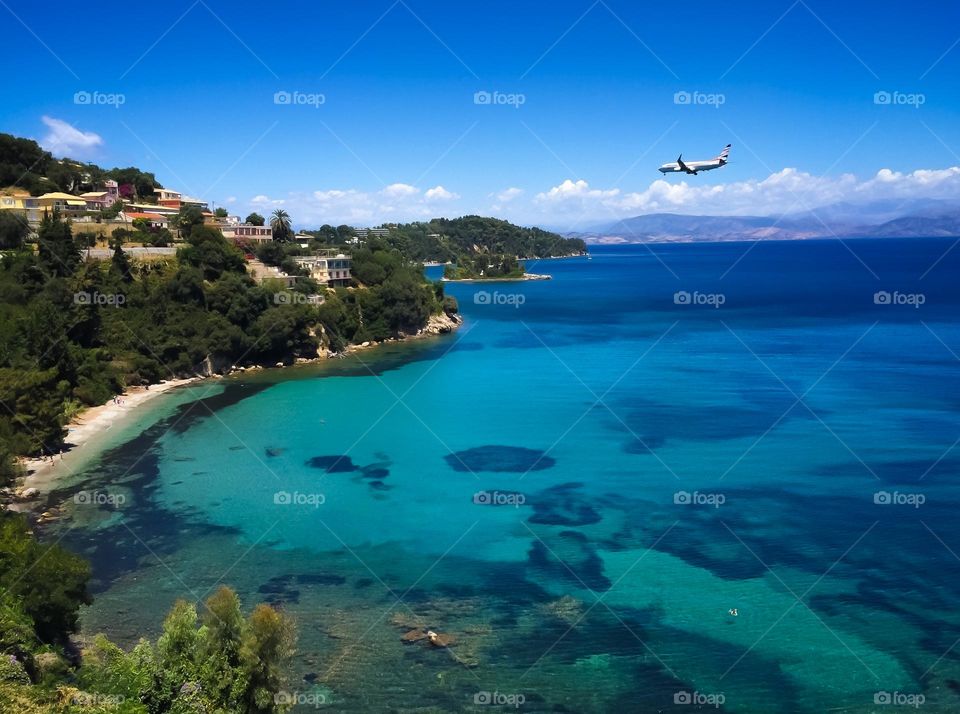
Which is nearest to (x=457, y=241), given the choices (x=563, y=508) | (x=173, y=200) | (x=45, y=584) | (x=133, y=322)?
(x=173, y=200)

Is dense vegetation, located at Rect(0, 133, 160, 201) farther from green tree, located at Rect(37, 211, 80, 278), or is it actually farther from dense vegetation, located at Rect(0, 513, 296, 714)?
dense vegetation, located at Rect(0, 513, 296, 714)

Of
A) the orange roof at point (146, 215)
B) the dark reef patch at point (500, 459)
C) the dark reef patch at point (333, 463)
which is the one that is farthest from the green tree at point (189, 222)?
the dark reef patch at point (500, 459)

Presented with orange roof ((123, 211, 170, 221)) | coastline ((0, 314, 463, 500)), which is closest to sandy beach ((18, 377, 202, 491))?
coastline ((0, 314, 463, 500))

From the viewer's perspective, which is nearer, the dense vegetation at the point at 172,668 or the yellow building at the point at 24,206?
the dense vegetation at the point at 172,668

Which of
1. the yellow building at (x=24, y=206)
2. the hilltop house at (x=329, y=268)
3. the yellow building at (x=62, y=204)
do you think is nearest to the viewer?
the yellow building at (x=24, y=206)

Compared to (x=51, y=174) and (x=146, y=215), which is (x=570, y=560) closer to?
(x=146, y=215)

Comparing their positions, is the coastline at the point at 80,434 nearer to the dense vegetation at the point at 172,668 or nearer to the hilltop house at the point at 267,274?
the hilltop house at the point at 267,274
